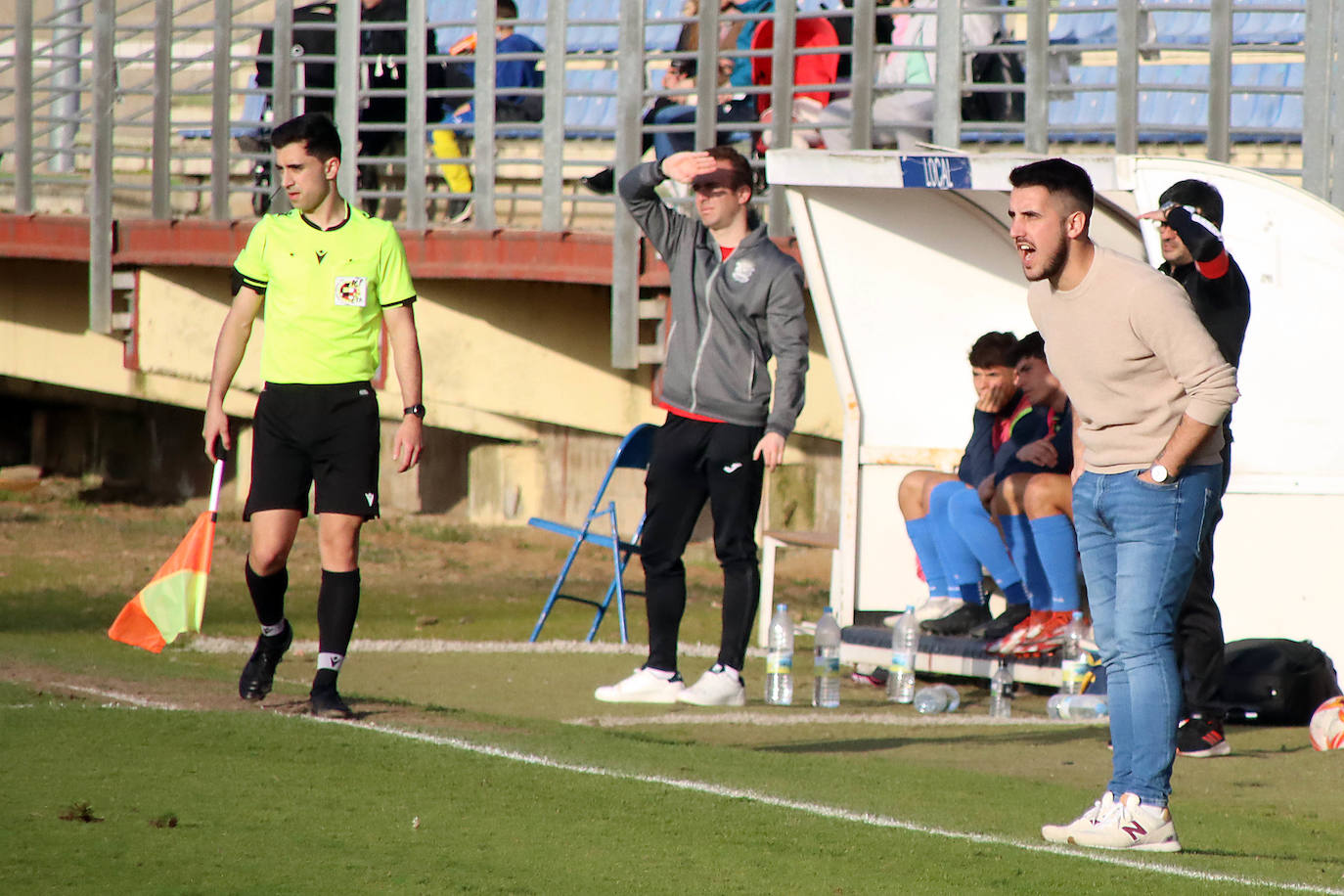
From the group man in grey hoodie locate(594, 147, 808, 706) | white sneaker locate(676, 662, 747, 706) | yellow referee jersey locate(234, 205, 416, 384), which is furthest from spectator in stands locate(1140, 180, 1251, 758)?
yellow referee jersey locate(234, 205, 416, 384)

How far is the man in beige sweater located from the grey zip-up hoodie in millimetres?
2830

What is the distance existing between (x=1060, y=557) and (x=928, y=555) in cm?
85

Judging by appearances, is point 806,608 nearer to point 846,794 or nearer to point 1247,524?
point 1247,524

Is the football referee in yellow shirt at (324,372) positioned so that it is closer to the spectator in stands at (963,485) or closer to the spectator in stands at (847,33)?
the spectator in stands at (963,485)

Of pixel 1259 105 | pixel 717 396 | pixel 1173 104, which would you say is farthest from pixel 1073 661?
pixel 1173 104

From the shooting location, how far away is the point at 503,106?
46.6ft

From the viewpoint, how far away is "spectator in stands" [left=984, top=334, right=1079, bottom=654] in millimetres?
8836

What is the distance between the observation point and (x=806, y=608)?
41.0ft

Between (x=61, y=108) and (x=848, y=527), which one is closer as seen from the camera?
(x=848, y=527)

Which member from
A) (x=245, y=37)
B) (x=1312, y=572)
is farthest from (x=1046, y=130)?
(x=245, y=37)

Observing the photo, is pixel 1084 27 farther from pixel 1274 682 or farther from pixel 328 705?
pixel 328 705

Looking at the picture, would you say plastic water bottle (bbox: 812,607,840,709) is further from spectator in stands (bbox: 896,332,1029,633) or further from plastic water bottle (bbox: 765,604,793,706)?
spectator in stands (bbox: 896,332,1029,633)

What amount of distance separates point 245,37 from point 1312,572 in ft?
42.3

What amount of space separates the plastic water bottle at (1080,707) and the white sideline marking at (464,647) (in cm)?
226
